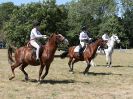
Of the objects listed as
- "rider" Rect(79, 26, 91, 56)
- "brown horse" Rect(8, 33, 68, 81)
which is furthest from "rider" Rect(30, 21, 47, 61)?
"rider" Rect(79, 26, 91, 56)

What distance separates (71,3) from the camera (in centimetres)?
11825

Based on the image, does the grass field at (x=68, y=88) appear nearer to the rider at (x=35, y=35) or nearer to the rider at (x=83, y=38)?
the rider at (x=35, y=35)

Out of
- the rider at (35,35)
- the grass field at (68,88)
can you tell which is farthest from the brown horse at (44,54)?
the grass field at (68,88)

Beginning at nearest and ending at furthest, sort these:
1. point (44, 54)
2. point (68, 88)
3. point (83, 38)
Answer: point (68, 88) → point (44, 54) → point (83, 38)

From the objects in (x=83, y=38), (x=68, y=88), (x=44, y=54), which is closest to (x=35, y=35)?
(x=44, y=54)

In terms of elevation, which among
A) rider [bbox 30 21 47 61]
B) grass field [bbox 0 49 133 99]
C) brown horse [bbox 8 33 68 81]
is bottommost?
grass field [bbox 0 49 133 99]

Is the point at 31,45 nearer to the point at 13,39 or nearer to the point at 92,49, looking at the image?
the point at 92,49

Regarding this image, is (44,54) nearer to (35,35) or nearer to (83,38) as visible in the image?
(35,35)

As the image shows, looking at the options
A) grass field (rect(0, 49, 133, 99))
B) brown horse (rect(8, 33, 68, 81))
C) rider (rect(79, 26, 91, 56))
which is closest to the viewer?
grass field (rect(0, 49, 133, 99))

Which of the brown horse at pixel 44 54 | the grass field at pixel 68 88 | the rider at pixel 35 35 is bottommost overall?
the grass field at pixel 68 88

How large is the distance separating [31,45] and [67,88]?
3422 millimetres

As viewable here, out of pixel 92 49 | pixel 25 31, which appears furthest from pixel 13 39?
pixel 92 49

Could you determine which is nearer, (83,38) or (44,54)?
(44,54)

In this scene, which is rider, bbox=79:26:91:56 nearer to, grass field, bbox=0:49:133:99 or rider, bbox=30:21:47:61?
grass field, bbox=0:49:133:99
